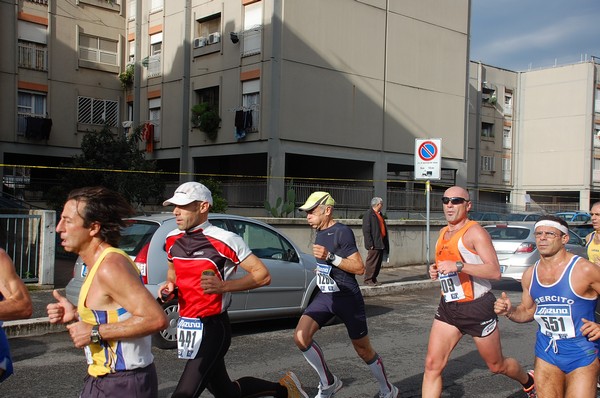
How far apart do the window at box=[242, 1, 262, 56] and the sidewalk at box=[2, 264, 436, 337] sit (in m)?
11.8

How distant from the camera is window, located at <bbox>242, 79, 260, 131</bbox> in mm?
24953

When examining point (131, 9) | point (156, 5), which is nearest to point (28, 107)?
point (131, 9)

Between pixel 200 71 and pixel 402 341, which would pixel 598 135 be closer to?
pixel 200 71

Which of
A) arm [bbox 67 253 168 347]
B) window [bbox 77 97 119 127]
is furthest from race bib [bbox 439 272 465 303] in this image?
window [bbox 77 97 119 127]

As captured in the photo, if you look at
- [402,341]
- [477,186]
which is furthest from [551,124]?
[402,341]

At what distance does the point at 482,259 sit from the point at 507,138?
160 ft

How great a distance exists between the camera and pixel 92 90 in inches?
1224

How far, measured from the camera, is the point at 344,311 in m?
5.56

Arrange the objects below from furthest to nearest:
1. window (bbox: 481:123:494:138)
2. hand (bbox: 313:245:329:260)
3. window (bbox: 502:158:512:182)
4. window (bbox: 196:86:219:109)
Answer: window (bbox: 502:158:512:182) → window (bbox: 481:123:494:138) → window (bbox: 196:86:219:109) → hand (bbox: 313:245:329:260)

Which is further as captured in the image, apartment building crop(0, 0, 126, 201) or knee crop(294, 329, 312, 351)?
apartment building crop(0, 0, 126, 201)

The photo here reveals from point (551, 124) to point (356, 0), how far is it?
2997cm

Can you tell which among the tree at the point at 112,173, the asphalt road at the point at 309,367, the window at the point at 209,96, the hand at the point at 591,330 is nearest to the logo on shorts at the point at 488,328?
the hand at the point at 591,330

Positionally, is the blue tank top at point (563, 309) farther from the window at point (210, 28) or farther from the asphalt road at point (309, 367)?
the window at point (210, 28)

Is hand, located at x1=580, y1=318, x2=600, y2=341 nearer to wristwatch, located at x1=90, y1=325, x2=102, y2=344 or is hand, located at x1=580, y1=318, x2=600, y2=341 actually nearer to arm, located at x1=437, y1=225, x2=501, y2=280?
arm, located at x1=437, y1=225, x2=501, y2=280
